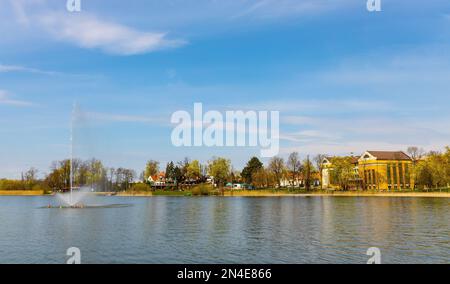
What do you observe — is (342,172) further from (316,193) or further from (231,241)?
(231,241)

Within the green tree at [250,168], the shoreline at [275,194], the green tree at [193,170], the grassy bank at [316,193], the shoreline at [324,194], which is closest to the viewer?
the shoreline at [324,194]

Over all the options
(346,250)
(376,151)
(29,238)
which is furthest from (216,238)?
(376,151)

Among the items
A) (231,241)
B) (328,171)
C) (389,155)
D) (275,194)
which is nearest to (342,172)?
(328,171)

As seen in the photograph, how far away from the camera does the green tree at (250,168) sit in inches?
7357

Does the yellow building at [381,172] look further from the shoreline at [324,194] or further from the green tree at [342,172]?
the shoreline at [324,194]

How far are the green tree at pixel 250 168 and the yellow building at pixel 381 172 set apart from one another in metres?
32.4

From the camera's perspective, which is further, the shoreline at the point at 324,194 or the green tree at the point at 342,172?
the green tree at the point at 342,172

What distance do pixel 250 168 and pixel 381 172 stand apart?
5768cm

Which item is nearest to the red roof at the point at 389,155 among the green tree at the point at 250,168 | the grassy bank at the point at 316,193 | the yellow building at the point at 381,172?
the yellow building at the point at 381,172

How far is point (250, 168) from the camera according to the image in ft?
616

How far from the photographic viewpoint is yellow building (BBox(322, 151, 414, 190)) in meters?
166

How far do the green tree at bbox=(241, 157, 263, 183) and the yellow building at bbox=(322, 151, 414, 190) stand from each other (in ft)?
106
